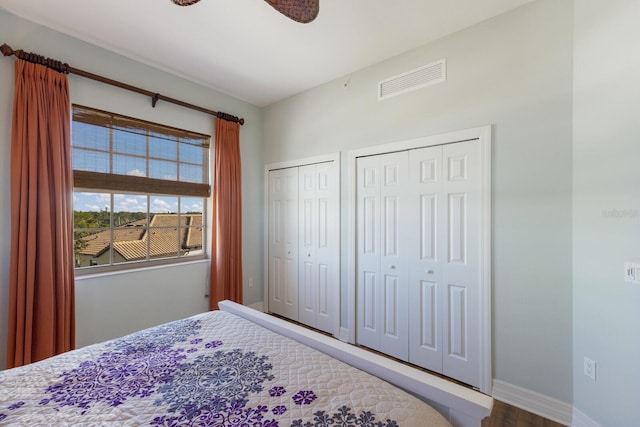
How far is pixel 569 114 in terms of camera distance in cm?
171

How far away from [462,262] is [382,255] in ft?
2.31

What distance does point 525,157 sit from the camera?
73.2 inches

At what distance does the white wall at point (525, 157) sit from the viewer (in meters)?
1.73

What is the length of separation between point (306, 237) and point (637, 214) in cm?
260

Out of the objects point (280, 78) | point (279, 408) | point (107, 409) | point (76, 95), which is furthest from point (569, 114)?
point (76, 95)

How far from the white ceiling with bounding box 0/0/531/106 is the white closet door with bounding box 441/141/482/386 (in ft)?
3.19

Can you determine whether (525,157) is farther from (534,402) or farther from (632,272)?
(534,402)

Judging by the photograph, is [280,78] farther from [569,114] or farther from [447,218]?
[569,114]

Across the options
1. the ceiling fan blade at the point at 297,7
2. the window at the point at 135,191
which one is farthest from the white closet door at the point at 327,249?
the ceiling fan blade at the point at 297,7

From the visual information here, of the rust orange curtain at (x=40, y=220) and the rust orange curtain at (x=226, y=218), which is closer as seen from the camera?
the rust orange curtain at (x=40, y=220)

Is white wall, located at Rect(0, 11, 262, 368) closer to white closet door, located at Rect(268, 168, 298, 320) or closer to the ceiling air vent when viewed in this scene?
white closet door, located at Rect(268, 168, 298, 320)

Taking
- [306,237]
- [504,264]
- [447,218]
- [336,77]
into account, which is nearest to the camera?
[504,264]

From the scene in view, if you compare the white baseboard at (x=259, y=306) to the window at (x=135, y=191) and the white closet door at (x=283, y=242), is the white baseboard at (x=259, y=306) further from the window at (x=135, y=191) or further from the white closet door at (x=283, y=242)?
the window at (x=135, y=191)

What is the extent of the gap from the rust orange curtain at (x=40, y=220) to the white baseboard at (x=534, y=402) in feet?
10.8
